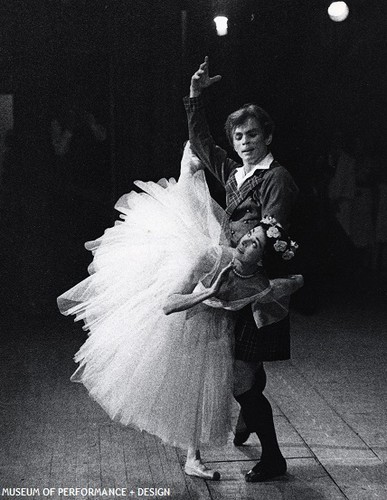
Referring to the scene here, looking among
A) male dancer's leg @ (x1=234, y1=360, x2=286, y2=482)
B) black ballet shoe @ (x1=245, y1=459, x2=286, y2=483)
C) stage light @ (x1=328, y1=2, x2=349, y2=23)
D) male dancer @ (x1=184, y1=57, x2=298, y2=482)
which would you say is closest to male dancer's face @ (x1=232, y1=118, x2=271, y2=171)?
male dancer @ (x1=184, y1=57, x2=298, y2=482)

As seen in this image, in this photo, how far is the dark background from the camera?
5641mm

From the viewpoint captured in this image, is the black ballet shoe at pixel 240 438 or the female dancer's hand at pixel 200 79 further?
the black ballet shoe at pixel 240 438

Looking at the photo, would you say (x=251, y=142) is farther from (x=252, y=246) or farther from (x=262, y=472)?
(x=262, y=472)

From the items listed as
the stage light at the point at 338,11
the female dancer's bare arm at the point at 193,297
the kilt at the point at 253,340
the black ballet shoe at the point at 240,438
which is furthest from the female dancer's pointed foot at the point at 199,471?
the stage light at the point at 338,11

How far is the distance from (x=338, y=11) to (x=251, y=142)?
3491 millimetres

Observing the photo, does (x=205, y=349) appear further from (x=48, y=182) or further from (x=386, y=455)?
(x=48, y=182)

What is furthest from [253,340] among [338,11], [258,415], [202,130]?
[338,11]

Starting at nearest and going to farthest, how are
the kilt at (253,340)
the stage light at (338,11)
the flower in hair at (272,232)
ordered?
the flower in hair at (272,232) < the kilt at (253,340) < the stage light at (338,11)

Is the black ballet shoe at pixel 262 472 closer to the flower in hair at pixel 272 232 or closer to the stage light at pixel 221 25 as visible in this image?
the flower in hair at pixel 272 232

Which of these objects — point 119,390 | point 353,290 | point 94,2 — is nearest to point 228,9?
point 94,2

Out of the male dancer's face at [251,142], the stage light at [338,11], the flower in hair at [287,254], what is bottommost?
the flower in hair at [287,254]

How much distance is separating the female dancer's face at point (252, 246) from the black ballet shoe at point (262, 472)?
871mm

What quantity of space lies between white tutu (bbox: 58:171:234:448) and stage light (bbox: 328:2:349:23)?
3524 mm

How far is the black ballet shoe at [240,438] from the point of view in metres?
3.47
